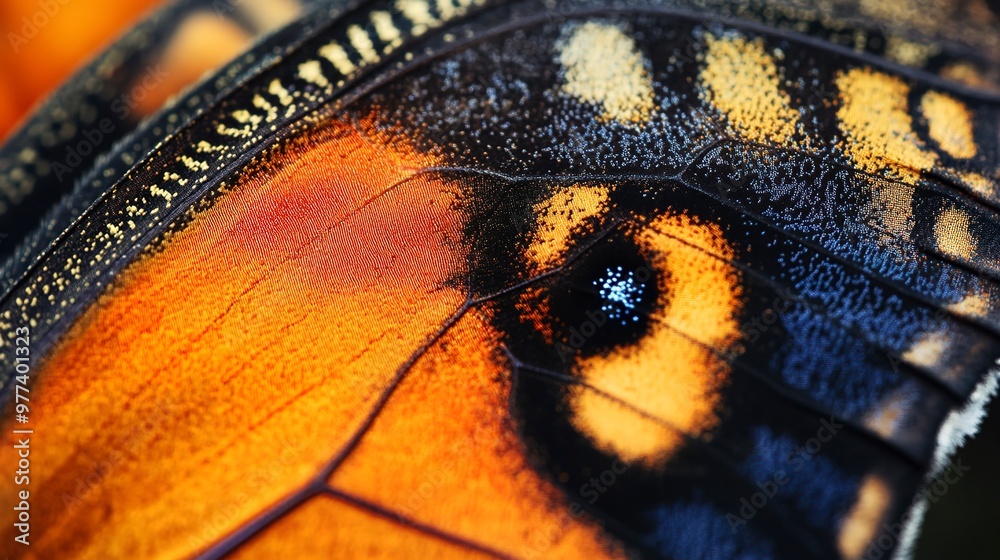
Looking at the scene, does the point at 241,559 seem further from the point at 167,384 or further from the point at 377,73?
the point at 377,73

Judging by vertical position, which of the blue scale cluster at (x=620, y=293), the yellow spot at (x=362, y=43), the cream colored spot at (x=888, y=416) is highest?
the yellow spot at (x=362, y=43)

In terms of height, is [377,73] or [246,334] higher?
[377,73]

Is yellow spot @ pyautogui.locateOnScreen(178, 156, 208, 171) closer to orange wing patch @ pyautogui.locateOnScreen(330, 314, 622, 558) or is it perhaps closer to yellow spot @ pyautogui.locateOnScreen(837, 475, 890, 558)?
orange wing patch @ pyautogui.locateOnScreen(330, 314, 622, 558)

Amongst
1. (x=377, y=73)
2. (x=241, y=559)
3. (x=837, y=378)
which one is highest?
(x=377, y=73)

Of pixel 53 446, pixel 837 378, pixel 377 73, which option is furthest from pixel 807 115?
pixel 53 446

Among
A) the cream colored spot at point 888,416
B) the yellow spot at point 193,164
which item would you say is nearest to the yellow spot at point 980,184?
the cream colored spot at point 888,416

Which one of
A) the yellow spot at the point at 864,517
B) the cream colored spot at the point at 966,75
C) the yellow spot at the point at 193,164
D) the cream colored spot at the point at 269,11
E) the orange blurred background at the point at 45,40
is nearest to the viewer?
the yellow spot at the point at 864,517

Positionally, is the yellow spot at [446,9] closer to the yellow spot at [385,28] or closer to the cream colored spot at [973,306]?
the yellow spot at [385,28]
